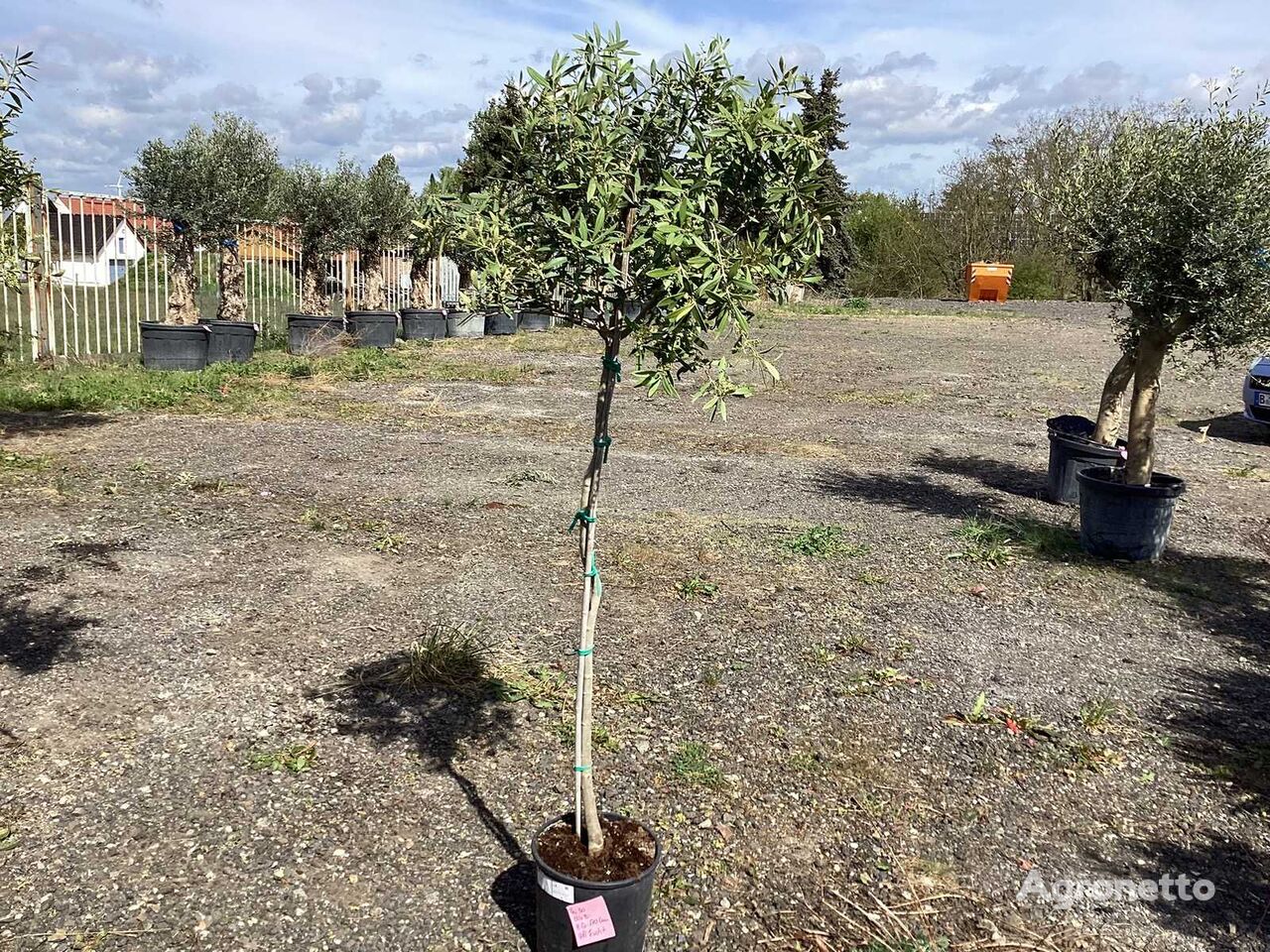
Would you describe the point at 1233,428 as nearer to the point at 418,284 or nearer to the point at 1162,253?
the point at 1162,253

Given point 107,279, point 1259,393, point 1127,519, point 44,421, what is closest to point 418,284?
point 107,279

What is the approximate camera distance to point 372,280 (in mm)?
20656

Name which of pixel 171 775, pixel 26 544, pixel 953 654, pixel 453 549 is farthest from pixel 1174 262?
pixel 26 544

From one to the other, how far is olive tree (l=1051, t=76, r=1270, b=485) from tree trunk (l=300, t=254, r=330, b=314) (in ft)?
50.5

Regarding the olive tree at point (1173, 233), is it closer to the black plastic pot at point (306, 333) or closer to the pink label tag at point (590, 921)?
the pink label tag at point (590, 921)

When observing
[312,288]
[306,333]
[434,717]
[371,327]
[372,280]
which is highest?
[372,280]

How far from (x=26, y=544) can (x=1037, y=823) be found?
604cm

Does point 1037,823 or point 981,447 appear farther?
point 981,447

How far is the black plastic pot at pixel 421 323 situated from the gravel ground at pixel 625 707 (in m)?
11.2

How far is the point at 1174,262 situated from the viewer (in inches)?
263

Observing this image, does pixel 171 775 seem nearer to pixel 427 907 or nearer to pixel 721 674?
pixel 427 907

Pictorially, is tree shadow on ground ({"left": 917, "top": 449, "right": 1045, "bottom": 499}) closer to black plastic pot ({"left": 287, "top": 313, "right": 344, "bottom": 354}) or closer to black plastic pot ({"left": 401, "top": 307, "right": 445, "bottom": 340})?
black plastic pot ({"left": 287, "top": 313, "right": 344, "bottom": 354})

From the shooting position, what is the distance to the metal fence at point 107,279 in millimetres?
12867

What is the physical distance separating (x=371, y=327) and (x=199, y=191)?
4.17m
